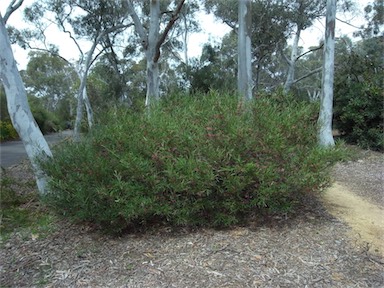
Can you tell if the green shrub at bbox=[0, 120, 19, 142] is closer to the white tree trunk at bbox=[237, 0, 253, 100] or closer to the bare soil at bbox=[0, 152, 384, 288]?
the white tree trunk at bbox=[237, 0, 253, 100]

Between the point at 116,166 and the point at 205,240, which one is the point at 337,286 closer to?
the point at 205,240

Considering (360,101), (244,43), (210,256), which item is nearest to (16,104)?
(210,256)

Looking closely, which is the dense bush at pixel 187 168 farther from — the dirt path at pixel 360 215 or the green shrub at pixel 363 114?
the green shrub at pixel 363 114

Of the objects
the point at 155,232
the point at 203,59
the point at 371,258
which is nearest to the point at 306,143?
the point at 371,258

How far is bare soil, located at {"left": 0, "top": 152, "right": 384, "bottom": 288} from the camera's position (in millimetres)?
2773

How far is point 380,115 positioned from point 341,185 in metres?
5.34

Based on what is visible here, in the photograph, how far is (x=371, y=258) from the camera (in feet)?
10.1

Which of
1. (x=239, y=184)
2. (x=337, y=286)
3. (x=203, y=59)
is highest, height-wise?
(x=203, y=59)

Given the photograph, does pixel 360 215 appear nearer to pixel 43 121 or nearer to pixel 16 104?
pixel 16 104

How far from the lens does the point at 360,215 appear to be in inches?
169

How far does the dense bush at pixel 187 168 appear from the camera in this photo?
3.22 meters

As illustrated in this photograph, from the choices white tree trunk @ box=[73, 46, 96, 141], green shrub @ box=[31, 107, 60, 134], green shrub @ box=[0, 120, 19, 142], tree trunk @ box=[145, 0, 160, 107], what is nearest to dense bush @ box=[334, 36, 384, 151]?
tree trunk @ box=[145, 0, 160, 107]

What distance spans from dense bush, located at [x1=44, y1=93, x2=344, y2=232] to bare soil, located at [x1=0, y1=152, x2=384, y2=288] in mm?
228

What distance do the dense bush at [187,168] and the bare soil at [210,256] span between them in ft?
0.75
